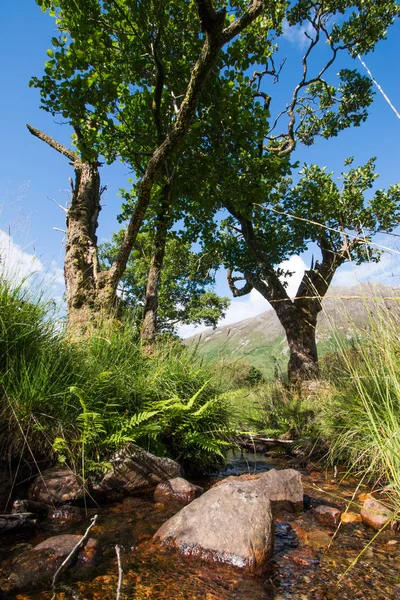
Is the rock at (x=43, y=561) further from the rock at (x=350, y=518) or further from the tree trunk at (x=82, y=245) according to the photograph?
the tree trunk at (x=82, y=245)

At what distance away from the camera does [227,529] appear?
8.98 ft

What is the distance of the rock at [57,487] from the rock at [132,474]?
0.26 meters

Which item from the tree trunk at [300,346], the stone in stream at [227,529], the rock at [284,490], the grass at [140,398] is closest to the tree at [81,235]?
the grass at [140,398]

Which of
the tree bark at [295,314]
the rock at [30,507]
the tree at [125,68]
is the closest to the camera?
the rock at [30,507]

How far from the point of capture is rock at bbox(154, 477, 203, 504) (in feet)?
12.6

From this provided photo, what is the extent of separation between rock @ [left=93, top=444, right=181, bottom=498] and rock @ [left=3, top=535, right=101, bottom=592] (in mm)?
1061

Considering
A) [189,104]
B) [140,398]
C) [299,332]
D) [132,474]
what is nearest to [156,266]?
[189,104]

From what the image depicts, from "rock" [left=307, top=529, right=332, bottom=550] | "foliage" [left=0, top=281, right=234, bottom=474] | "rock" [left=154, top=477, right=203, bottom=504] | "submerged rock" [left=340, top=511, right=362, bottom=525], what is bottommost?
"submerged rock" [left=340, top=511, right=362, bottom=525]

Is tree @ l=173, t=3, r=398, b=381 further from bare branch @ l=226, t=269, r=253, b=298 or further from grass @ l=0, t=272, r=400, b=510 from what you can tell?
grass @ l=0, t=272, r=400, b=510

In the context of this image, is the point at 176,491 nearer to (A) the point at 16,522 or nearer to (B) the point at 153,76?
(A) the point at 16,522

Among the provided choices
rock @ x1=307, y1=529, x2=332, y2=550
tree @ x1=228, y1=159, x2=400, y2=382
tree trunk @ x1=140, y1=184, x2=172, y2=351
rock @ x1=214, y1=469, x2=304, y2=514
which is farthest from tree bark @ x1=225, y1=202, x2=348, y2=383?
rock @ x1=307, y1=529, x2=332, y2=550

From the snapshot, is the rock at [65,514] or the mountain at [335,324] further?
the rock at [65,514]

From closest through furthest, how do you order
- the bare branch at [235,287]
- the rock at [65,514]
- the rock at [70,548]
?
1. the rock at [70,548]
2. the rock at [65,514]
3. the bare branch at [235,287]

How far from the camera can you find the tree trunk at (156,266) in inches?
317
